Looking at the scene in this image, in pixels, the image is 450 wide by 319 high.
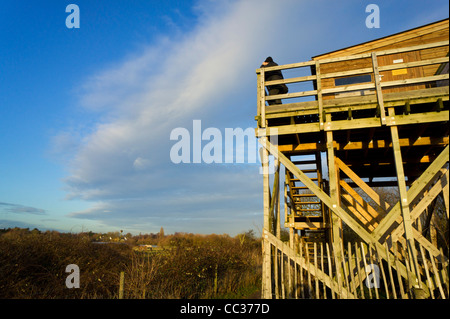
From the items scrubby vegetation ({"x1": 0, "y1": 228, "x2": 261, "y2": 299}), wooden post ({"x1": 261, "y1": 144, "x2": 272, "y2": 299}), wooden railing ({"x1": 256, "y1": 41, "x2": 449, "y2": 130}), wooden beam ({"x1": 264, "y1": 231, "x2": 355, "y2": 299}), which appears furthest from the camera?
scrubby vegetation ({"x1": 0, "y1": 228, "x2": 261, "y2": 299})

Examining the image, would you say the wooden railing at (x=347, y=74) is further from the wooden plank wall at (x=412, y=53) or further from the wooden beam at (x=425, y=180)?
the wooden plank wall at (x=412, y=53)

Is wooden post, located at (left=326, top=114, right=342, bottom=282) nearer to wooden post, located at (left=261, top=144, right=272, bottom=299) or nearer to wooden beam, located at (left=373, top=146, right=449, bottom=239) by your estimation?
→ wooden beam, located at (left=373, top=146, right=449, bottom=239)

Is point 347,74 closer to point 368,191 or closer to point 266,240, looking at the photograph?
point 368,191

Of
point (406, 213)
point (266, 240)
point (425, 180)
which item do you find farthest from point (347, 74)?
point (266, 240)

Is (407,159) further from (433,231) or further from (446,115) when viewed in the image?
(446,115)

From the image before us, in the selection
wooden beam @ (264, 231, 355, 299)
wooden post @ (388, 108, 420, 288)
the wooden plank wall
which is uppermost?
the wooden plank wall

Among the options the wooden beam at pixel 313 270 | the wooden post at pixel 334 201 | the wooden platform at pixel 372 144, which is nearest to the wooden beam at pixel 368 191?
the wooden platform at pixel 372 144

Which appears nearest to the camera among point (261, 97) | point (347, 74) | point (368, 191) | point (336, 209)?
point (336, 209)

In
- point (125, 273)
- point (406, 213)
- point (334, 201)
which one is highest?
point (334, 201)

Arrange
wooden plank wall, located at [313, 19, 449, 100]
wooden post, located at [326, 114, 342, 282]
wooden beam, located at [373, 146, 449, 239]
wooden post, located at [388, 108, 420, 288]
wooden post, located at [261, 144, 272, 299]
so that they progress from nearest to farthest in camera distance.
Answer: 1. wooden post, located at [388, 108, 420, 288]
2. wooden beam, located at [373, 146, 449, 239]
3. wooden post, located at [261, 144, 272, 299]
4. wooden post, located at [326, 114, 342, 282]
5. wooden plank wall, located at [313, 19, 449, 100]

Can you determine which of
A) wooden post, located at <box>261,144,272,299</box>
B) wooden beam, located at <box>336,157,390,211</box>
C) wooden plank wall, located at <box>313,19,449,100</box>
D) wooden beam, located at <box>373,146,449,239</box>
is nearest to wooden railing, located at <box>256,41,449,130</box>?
wooden post, located at <box>261,144,272,299</box>

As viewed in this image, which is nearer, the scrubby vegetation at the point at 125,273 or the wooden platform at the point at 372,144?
the wooden platform at the point at 372,144
